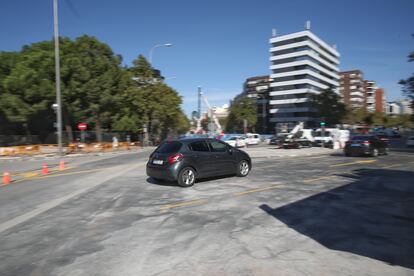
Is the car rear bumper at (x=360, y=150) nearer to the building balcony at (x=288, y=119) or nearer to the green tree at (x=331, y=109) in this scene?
the green tree at (x=331, y=109)

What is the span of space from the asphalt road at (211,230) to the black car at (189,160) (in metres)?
0.56

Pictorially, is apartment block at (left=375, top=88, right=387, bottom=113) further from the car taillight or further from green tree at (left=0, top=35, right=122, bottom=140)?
the car taillight

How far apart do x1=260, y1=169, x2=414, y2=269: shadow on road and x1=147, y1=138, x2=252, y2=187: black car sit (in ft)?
11.3

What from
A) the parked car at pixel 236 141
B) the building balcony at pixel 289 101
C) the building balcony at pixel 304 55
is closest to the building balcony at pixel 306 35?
the building balcony at pixel 304 55

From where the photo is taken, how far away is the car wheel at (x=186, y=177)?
1050 centimetres

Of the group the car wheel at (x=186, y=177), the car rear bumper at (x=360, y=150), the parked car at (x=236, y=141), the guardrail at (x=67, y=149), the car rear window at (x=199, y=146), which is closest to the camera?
the car wheel at (x=186, y=177)

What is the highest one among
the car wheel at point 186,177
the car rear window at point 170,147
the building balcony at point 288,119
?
the building balcony at point 288,119

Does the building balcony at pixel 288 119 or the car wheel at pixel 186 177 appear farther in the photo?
the building balcony at pixel 288 119

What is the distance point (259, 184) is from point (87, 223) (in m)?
6.02

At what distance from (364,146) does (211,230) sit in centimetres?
1894

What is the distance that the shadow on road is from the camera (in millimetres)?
5055

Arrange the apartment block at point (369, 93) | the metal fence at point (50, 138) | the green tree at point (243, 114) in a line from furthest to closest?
the apartment block at point (369, 93)
the green tree at point (243, 114)
the metal fence at point (50, 138)

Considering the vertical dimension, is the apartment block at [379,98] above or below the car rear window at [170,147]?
above

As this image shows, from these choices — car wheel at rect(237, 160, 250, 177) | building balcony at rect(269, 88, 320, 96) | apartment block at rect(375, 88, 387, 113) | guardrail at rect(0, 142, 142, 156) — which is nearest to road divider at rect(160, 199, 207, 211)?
car wheel at rect(237, 160, 250, 177)
